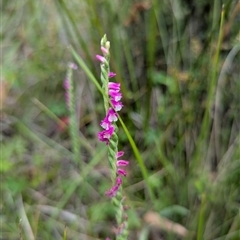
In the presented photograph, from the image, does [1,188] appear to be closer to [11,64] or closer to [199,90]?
[11,64]

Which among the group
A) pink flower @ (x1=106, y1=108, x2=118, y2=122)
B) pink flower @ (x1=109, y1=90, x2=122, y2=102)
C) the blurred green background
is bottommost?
the blurred green background

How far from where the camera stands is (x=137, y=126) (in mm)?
1383

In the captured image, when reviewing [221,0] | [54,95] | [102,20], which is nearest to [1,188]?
[54,95]

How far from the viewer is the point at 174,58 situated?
1407mm

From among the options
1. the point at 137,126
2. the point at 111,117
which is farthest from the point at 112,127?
the point at 137,126

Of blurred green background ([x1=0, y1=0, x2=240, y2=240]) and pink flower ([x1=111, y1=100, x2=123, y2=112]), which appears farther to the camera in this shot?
blurred green background ([x1=0, y1=0, x2=240, y2=240])

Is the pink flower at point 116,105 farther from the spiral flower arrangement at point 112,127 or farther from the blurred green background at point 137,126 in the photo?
the blurred green background at point 137,126

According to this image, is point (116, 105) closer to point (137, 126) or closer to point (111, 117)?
point (111, 117)

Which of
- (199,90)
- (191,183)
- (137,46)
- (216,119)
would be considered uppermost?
(137,46)

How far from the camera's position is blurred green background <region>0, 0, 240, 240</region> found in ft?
3.95

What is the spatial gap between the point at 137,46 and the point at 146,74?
0.12m

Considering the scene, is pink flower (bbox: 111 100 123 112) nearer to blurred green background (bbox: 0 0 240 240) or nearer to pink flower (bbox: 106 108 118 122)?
pink flower (bbox: 106 108 118 122)

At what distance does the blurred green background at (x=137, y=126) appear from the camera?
1.20m

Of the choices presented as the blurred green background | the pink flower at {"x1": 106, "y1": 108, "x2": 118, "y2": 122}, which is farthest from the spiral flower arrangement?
the blurred green background
